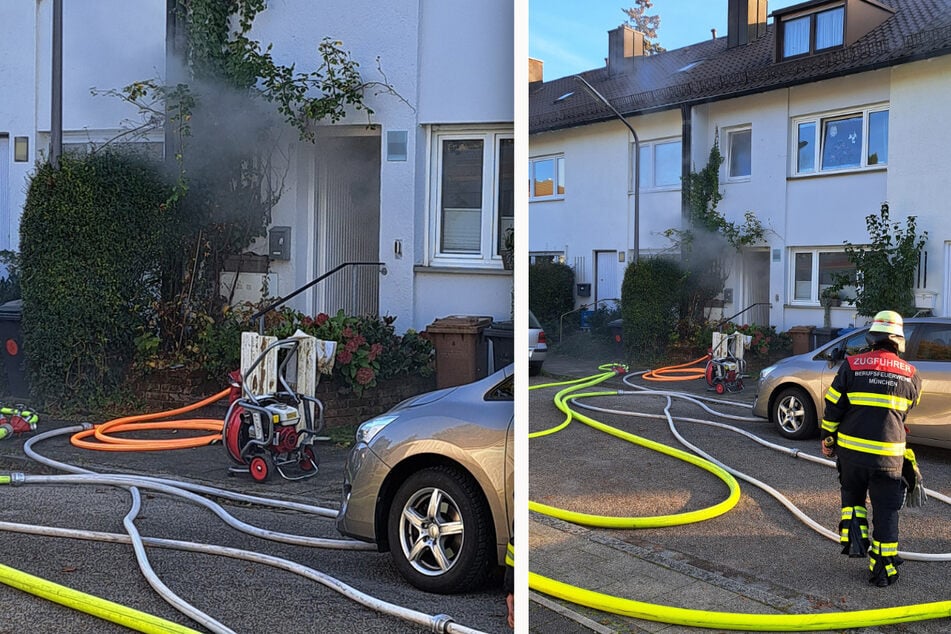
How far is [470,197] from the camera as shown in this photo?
76.8 inches

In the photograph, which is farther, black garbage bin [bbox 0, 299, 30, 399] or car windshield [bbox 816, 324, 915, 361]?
black garbage bin [bbox 0, 299, 30, 399]

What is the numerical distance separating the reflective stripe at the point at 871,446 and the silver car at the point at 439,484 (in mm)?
802

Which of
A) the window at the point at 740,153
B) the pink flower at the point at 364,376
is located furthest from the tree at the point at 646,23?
the pink flower at the point at 364,376

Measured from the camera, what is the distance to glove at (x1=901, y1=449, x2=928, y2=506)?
5.35 ft

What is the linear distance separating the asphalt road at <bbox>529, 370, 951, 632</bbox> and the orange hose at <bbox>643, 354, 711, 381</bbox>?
18 millimetres

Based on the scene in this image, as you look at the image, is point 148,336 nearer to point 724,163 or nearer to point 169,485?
point 169,485

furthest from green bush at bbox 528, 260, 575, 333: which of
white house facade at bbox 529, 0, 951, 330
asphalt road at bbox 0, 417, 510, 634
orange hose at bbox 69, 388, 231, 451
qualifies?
orange hose at bbox 69, 388, 231, 451

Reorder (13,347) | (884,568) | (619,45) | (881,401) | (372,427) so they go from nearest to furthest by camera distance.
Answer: (884,568) < (881,401) < (619,45) < (13,347) < (372,427)

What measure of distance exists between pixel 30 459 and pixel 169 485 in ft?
1.26

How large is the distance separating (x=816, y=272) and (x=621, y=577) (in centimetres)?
76

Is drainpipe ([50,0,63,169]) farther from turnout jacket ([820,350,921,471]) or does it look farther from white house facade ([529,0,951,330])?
turnout jacket ([820,350,921,471])

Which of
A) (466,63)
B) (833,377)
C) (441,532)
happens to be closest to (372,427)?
(441,532)

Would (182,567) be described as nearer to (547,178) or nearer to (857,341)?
(547,178)

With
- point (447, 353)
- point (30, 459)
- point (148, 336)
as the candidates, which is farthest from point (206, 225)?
point (30, 459)
